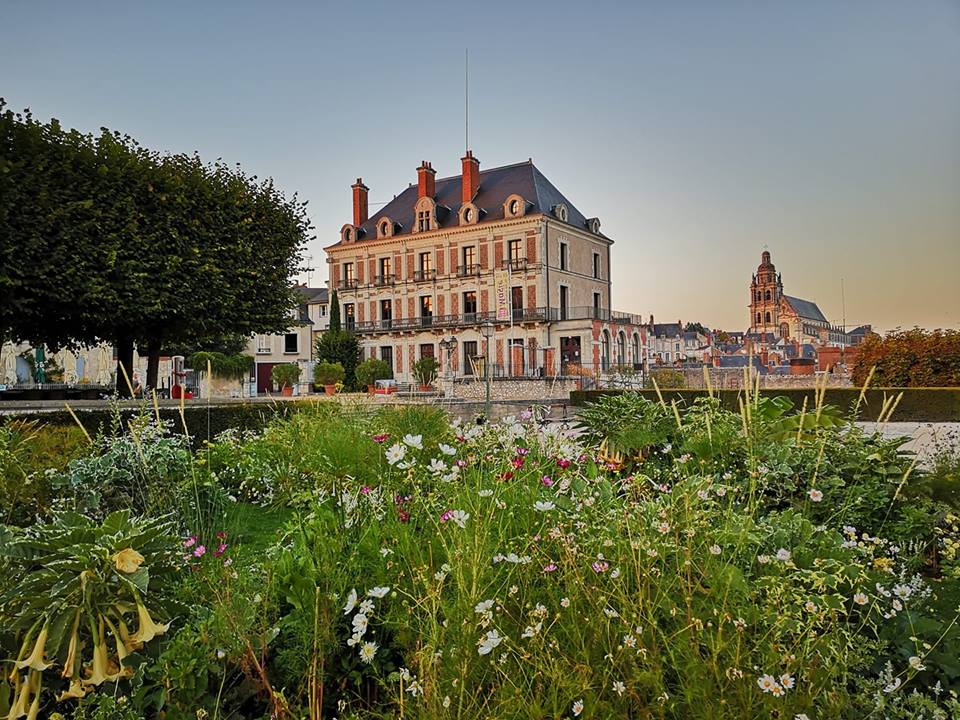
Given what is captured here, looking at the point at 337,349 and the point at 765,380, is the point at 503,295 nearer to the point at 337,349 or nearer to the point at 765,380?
the point at 337,349

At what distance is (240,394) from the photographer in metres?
28.1

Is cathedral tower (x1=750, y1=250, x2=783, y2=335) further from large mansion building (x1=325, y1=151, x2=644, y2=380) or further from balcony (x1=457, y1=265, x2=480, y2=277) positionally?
balcony (x1=457, y1=265, x2=480, y2=277)

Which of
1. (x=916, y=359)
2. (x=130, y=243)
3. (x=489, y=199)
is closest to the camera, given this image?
(x=130, y=243)

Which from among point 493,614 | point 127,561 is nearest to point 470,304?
point 127,561

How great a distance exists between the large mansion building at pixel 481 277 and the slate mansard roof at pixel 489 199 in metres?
0.09

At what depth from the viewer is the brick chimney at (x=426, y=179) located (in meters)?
40.8

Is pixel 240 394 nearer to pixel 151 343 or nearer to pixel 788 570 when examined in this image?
pixel 151 343

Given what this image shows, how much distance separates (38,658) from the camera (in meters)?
1.74

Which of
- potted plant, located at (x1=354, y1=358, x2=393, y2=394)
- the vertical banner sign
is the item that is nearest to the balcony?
the vertical banner sign

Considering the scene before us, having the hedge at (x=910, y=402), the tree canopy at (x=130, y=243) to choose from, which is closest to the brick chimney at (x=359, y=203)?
the tree canopy at (x=130, y=243)

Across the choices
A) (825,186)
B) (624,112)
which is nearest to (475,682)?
(624,112)

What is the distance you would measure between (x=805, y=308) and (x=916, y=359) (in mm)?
101513

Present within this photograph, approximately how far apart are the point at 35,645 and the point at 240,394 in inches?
1096

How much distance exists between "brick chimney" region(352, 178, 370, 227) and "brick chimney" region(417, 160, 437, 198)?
15.5ft
